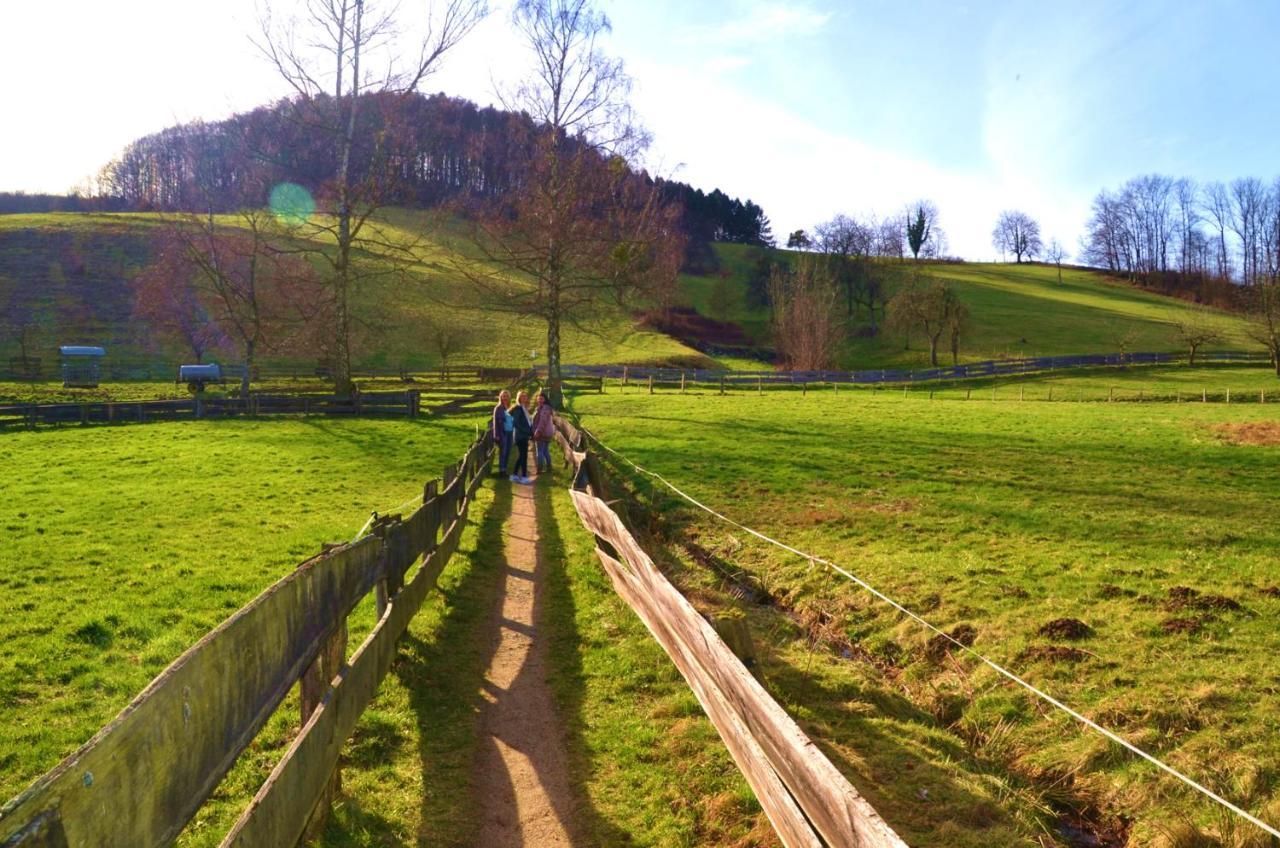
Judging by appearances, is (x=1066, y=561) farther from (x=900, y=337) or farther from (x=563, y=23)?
(x=900, y=337)

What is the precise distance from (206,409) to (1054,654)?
94.6 feet

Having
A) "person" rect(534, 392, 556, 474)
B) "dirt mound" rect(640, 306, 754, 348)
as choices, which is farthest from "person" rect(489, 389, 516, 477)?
"dirt mound" rect(640, 306, 754, 348)

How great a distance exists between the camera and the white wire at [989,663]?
4.29 meters

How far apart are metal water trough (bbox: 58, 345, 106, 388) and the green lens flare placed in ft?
68.0

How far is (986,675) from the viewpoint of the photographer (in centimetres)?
689

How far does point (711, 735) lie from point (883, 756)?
119 centimetres

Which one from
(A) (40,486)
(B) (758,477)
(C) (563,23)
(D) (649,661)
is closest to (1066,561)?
(D) (649,661)

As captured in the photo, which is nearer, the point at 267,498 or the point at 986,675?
the point at 986,675

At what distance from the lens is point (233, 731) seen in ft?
10.7

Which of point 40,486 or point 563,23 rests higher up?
point 563,23

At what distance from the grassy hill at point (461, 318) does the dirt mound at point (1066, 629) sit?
4548cm

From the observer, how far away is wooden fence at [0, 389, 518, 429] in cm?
2645

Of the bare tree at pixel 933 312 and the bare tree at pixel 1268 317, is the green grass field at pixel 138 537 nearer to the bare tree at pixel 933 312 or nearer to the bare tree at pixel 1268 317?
the bare tree at pixel 933 312

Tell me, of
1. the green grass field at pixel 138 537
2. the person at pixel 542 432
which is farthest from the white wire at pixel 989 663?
the green grass field at pixel 138 537
